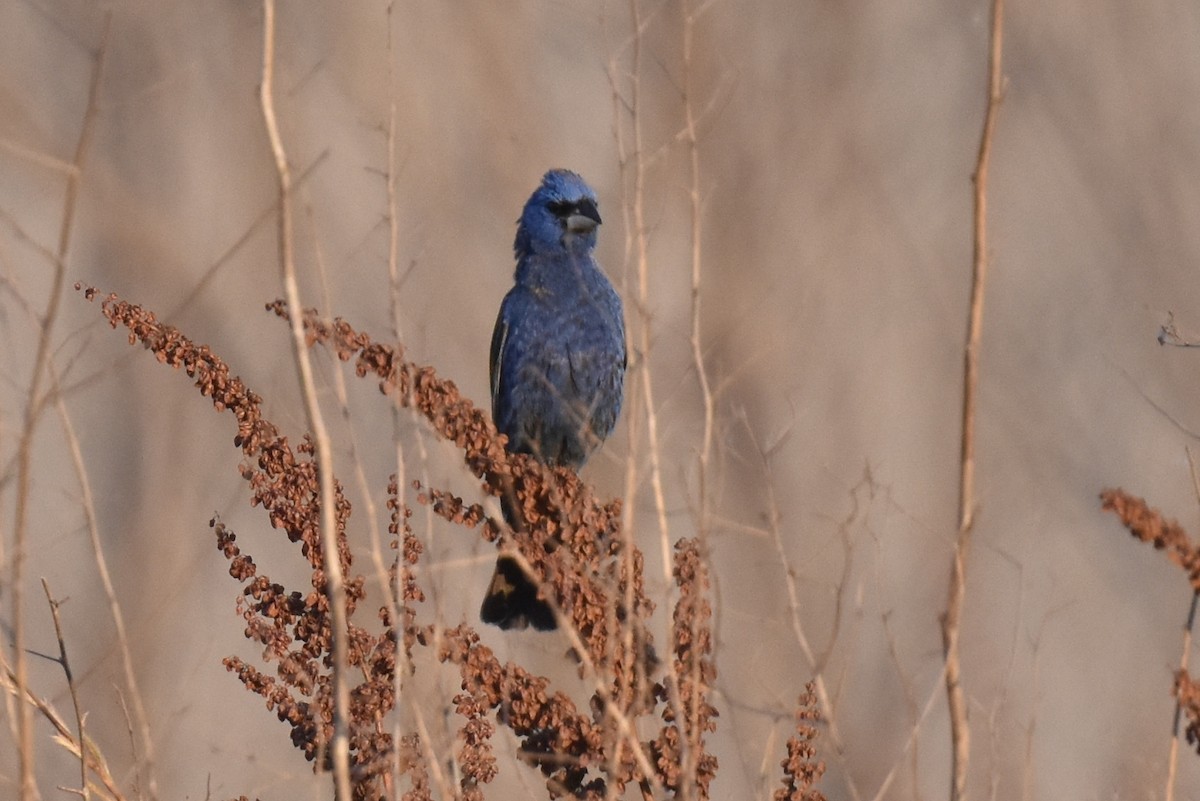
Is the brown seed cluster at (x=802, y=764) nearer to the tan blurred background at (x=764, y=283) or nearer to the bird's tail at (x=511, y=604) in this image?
the bird's tail at (x=511, y=604)

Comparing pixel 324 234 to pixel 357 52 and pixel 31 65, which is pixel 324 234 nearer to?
pixel 357 52

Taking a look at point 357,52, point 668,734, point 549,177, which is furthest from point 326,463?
point 357,52

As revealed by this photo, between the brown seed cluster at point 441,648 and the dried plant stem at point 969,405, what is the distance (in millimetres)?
681

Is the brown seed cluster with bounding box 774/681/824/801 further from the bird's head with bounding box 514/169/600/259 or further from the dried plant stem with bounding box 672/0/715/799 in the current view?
the bird's head with bounding box 514/169/600/259

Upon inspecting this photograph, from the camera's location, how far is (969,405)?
283 cm

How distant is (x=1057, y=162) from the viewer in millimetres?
10508

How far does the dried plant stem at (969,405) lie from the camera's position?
282 cm

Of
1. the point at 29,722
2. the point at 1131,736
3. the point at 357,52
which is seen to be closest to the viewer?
the point at 29,722

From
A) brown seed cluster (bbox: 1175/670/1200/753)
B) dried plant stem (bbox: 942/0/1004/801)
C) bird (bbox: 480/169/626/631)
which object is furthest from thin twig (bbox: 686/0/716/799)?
bird (bbox: 480/169/626/631)

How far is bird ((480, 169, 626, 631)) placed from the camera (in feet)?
19.6

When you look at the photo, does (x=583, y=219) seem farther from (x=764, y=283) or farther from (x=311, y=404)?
(x=764, y=283)

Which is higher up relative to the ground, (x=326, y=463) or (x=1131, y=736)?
(x=1131, y=736)

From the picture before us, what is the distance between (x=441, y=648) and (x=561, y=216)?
276cm

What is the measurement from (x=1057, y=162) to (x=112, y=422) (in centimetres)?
610
